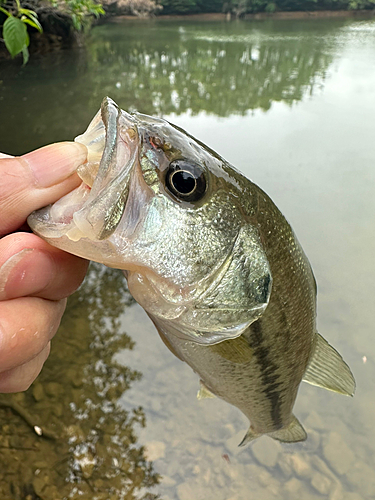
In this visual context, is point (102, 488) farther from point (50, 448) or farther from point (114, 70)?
point (114, 70)

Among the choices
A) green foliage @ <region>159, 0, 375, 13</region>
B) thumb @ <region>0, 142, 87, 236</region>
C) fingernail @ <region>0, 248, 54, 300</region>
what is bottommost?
Answer: fingernail @ <region>0, 248, 54, 300</region>

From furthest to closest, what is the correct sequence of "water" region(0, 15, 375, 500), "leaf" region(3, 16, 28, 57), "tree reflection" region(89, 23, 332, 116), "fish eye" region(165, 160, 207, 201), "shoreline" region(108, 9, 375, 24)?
"shoreline" region(108, 9, 375, 24), "tree reflection" region(89, 23, 332, 116), "water" region(0, 15, 375, 500), "leaf" region(3, 16, 28, 57), "fish eye" region(165, 160, 207, 201)

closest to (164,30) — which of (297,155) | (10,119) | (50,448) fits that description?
(10,119)

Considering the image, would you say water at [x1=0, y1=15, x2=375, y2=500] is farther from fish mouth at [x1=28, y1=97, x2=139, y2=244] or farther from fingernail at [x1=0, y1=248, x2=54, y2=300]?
fish mouth at [x1=28, y1=97, x2=139, y2=244]

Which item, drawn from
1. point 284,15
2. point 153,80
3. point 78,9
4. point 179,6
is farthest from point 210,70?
point 284,15

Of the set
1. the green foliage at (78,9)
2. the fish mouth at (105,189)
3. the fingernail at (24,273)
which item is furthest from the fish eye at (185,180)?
the green foliage at (78,9)

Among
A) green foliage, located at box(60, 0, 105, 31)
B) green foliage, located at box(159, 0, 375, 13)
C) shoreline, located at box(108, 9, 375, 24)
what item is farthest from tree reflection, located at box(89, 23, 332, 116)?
green foliage, located at box(159, 0, 375, 13)

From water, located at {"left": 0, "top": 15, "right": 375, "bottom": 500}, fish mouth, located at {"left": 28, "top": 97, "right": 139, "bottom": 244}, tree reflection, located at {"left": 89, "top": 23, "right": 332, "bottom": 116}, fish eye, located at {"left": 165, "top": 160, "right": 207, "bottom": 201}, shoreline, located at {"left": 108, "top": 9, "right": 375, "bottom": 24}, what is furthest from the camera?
shoreline, located at {"left": 108, "top": 9, "right": 375, "bottom": 24}

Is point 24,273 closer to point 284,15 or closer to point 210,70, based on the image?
point 210,70
